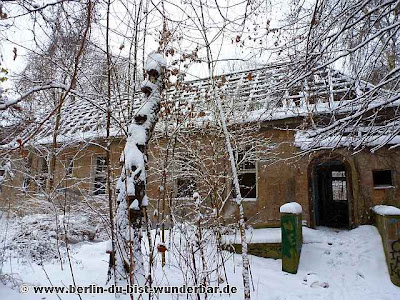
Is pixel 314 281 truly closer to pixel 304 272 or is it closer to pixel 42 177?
pixel 304 272

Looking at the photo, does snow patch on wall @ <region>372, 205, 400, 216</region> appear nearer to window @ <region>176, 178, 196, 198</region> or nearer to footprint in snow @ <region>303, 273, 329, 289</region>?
footprint in snow @ <region>303, 273, 329, 289</region>

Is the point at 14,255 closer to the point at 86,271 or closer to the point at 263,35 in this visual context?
the point at 86,271

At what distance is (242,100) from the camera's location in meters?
10.8

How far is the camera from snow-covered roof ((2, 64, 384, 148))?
491cm

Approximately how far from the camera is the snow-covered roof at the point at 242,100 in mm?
4906

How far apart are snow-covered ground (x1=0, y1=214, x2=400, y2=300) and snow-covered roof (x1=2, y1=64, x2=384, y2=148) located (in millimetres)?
3155

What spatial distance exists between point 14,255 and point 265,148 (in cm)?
858

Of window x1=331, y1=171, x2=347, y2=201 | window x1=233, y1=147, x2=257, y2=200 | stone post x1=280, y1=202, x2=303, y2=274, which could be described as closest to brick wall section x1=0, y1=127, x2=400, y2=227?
window x1=233, y1=147, x2=257, y2=200

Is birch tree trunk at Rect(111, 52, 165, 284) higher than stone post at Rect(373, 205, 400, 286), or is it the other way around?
birch tree trunk at Rect(111, 52, 165, 284)

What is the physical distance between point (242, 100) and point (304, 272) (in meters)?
6.06

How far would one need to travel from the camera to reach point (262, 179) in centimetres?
1109

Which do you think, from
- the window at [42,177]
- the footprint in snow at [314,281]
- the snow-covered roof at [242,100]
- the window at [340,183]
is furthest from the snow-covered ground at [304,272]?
the window at [340,183]

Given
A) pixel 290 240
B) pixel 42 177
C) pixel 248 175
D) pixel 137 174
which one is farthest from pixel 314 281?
pixel 42 177

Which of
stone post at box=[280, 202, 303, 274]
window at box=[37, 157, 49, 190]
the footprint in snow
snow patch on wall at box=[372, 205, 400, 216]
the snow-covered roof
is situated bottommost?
the footprint in snow
